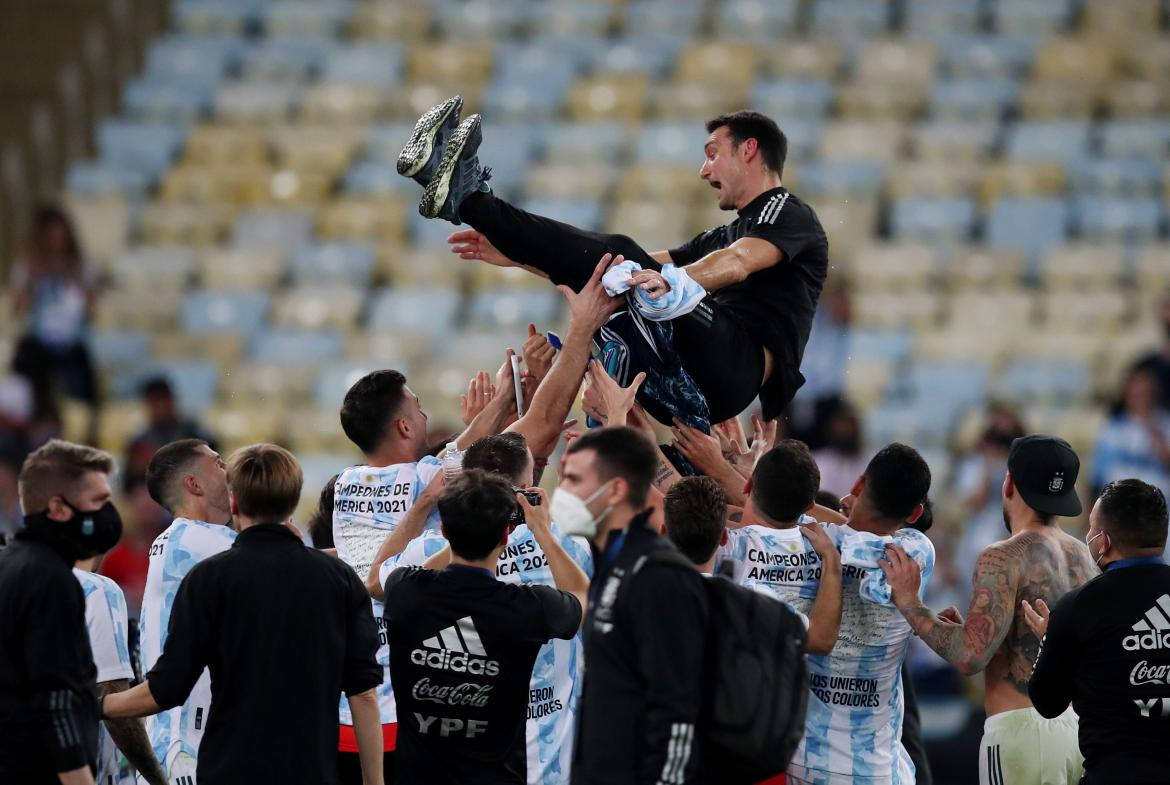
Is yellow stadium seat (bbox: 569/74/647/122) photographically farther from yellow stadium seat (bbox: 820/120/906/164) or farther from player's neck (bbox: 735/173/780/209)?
player's neck (bbox: 735/173/780/209)

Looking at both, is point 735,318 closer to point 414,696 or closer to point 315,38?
point 414,696

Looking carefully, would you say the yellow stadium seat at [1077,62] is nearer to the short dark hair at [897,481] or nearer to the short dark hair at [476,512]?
the short dark hair at [897,481]

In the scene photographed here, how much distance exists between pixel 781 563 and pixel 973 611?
734 millimetres

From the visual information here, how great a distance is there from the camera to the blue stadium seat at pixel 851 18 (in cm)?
1698

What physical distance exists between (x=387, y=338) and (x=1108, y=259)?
5879 mm

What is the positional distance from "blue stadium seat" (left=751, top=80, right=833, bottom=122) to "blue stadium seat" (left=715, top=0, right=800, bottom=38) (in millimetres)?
1135

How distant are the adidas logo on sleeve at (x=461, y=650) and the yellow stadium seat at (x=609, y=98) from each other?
1148 centimetres

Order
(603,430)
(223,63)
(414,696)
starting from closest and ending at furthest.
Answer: (603,430) → (414,696) → (223,63)

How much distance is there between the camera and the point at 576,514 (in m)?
5.14

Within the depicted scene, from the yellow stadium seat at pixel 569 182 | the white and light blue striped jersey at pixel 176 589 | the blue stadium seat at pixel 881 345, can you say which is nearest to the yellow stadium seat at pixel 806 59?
the yellow stadium seat at pixel 569 182

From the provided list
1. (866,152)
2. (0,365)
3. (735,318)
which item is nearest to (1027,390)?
(866,152)

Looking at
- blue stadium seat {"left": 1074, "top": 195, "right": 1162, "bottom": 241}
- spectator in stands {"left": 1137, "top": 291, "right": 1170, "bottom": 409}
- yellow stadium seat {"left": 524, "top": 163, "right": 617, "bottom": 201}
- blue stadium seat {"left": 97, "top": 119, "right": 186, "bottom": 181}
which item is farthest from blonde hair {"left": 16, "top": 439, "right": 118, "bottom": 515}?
blue stadium seat {"left": 97, "top": 119, "right": 186, "bottom": 181}

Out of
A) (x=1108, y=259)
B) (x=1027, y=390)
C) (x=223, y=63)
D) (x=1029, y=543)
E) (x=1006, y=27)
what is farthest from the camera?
(x=223, y=63)

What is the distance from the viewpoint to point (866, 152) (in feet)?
50.8
